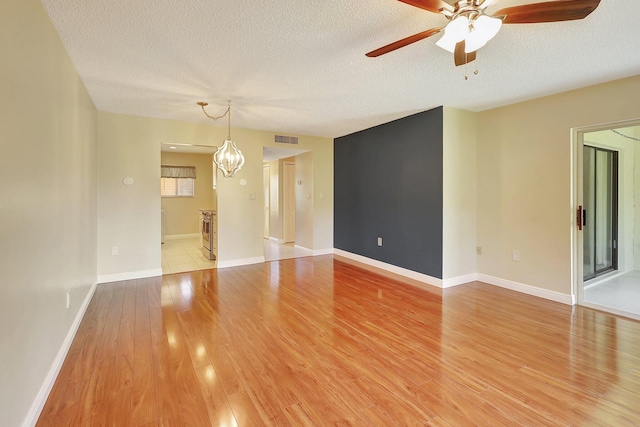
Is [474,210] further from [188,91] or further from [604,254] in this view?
[188,91]

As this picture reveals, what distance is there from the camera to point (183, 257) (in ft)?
20.3

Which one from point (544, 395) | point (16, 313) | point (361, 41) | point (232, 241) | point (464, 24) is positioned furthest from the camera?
point (232, 241)

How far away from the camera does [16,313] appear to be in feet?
4.98

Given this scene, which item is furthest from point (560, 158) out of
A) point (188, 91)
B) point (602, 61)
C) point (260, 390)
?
point (188, 91)

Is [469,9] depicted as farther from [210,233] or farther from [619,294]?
[210,233]

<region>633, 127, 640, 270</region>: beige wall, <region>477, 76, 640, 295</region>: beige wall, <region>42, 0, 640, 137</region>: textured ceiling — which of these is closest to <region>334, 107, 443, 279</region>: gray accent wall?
<region>42, 0, 640, 137</region>: textured ceiling

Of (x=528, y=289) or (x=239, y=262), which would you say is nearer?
(x=528, y=289)

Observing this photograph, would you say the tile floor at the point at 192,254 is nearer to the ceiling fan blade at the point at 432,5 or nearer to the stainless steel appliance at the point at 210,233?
the stainless steel appliance at the point at 210,233

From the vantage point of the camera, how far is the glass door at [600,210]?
3.91 m

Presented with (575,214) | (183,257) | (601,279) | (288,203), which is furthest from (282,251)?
(601,279)

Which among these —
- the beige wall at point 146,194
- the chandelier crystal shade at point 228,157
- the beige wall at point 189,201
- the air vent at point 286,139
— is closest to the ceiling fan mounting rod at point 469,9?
the chandelier crystal shade at point 228,157

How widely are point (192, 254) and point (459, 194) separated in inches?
207

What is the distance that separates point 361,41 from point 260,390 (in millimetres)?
2601

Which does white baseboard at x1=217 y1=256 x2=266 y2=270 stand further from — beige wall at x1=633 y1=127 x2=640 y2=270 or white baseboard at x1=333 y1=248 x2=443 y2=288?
beige wall at x1=633 y1=127 x2=640 y2=270
